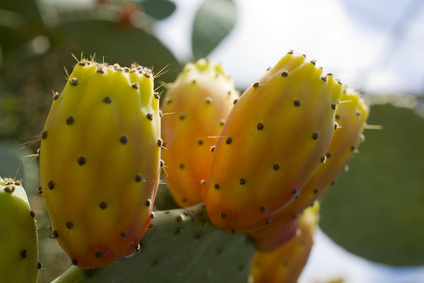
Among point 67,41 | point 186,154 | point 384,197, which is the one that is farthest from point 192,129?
point 67,41

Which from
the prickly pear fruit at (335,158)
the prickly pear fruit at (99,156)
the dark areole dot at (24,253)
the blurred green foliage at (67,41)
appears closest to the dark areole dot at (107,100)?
the prickly pear fruit at (99,156)

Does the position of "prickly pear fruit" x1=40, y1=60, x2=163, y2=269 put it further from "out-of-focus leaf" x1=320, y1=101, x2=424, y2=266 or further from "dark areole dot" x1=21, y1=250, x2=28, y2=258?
"out-of-focus leaf" x1=320, y1=101, x2=424, y2=266

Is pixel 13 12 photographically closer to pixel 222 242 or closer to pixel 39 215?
pixel 39 215

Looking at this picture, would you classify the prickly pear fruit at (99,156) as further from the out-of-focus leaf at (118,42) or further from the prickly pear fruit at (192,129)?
the out-of-focus leaf at (118,42)

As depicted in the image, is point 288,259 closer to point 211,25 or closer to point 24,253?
point 24,253

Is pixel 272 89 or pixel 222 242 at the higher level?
pixel 272 89

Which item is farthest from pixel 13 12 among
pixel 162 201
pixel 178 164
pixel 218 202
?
pixel 218 202
